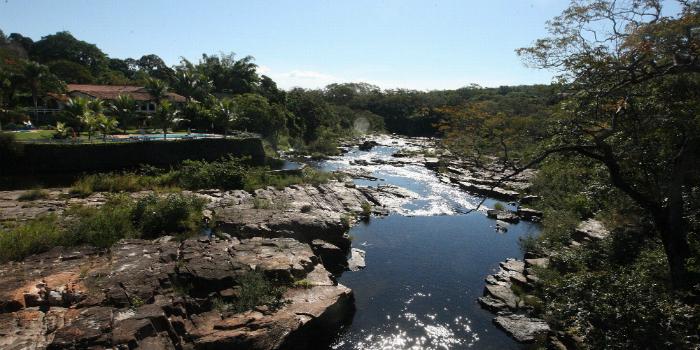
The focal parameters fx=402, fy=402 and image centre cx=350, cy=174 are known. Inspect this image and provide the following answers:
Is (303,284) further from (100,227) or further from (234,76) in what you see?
(234,76)

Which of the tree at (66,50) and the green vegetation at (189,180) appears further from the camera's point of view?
the tree at (66,50)

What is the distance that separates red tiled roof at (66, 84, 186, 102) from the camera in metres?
45.5

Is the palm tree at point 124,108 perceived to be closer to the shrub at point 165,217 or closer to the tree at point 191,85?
the tree at point 191,85

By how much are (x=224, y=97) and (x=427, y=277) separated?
1885 inches

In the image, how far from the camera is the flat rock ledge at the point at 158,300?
29.6 feet

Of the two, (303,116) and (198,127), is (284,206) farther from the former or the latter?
(303,116)

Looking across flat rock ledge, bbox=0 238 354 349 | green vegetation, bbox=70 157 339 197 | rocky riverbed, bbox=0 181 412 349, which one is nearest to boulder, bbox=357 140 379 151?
green vegetation, bbox=70 157 339 197

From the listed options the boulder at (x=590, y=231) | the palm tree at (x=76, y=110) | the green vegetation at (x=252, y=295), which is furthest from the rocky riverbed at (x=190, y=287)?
the palm tree at (x=76, y=110)

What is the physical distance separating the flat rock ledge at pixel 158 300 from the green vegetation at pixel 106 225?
0.62 metres

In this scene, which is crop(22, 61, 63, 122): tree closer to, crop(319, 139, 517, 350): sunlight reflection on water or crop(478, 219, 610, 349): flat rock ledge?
crop(319, 139, 517, 350): sunlight reflection on water

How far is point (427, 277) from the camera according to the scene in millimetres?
16797

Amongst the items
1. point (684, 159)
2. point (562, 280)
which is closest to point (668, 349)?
point (562, 280)

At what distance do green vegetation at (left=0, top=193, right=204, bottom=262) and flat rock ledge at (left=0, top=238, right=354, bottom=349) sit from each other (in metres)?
0.62

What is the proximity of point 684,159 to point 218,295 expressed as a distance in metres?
12.7
